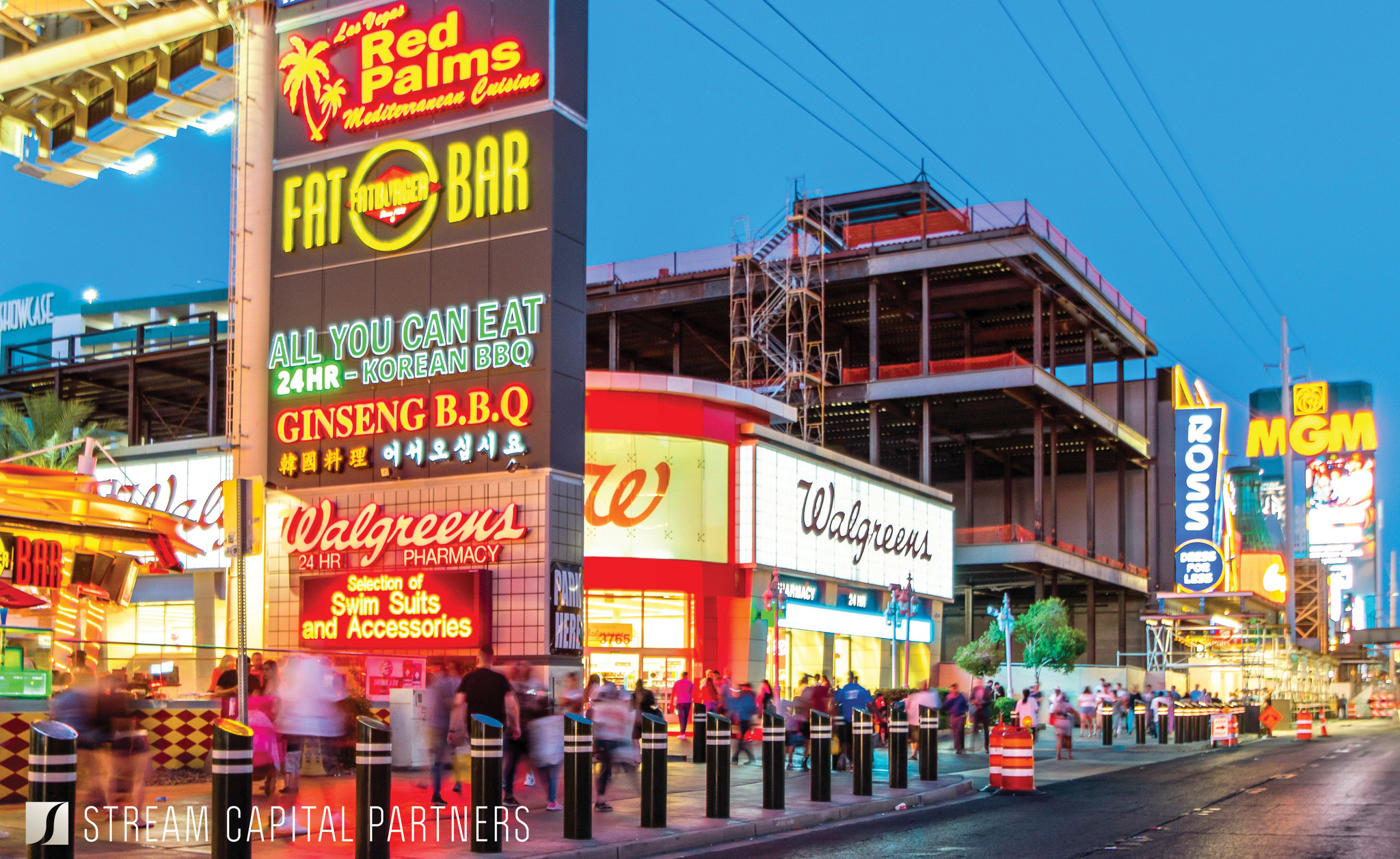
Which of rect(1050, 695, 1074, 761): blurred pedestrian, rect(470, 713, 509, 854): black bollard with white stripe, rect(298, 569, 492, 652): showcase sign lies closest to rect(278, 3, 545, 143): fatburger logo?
rect(298, 569, 492, 652): showcase sign

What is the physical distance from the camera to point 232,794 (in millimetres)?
10320

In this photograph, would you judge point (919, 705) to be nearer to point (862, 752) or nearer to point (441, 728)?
point (862, 752)

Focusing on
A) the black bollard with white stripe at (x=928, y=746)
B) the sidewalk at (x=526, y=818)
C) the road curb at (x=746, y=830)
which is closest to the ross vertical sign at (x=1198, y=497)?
the sidewalk at (x=526, y=818)

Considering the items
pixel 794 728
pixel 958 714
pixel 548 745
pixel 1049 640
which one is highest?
pixel 548 745

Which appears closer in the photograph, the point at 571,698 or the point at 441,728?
the point at 441,728

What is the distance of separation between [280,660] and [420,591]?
22.0ft

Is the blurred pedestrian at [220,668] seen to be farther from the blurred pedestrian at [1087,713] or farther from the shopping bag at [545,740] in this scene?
the blurred pedestrian at [1087,713]

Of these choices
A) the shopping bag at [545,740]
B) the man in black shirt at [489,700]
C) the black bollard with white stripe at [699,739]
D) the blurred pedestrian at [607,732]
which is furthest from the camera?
the black bollard with white stripe at [699,739]

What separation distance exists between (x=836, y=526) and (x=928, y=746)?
20784mm

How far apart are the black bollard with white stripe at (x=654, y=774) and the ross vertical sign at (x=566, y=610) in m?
10.2

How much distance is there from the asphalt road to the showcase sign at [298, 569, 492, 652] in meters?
9.63

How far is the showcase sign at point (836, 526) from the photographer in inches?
1480

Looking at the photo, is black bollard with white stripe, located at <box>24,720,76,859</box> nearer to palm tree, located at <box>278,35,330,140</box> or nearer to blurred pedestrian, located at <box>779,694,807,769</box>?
blurred pedestrian, located at <box>779,694,807,769</box>

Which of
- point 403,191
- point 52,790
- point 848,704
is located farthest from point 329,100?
point 52,790
